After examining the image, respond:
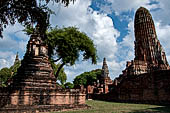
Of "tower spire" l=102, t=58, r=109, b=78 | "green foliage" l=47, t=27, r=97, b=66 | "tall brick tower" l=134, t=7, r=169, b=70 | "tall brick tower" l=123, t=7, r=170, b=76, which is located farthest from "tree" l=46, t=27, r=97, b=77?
"tall brick tower" l=134, t=7, r=169, b=70

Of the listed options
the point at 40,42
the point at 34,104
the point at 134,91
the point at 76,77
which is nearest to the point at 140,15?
the point at 76,77

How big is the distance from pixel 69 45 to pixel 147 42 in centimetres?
3835

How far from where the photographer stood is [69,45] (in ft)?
71.7

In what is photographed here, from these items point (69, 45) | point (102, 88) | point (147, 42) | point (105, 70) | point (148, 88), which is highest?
point (147, 42)

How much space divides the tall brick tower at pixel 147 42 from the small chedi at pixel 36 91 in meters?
43.2

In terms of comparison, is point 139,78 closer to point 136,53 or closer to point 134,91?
point 134,91

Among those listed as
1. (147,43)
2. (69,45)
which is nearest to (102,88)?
(69,45)

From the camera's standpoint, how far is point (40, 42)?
43.6 feet

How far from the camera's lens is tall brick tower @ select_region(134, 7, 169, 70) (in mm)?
51219

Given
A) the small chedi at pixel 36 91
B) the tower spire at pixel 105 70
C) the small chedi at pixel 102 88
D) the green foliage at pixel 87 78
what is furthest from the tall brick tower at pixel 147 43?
the small chedi at pixel 36 91

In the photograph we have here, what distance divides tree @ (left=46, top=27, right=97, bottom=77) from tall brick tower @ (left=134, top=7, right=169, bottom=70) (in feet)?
107

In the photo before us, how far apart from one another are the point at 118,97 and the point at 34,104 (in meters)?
12.8

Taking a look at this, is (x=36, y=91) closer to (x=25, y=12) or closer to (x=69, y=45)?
(x=25, y=12)

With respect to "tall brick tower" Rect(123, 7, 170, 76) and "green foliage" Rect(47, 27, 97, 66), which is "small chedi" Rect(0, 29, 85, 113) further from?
"tall brick tower" Rect(123, 7, 170, 76)
